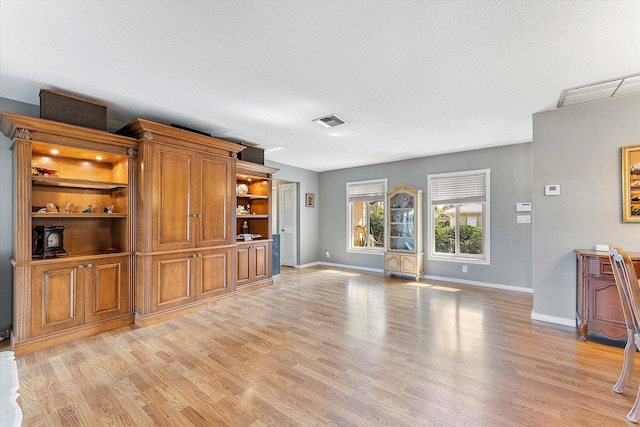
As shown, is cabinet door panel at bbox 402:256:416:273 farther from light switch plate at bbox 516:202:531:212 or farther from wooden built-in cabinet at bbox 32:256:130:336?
wooden built-in cabinet at bbox 32:256:130:336

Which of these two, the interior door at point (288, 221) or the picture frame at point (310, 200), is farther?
the picture frame at point (310, 200)

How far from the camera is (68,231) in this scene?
3.26m

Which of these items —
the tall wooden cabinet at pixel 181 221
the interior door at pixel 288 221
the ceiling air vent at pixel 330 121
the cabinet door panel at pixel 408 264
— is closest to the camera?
the tall wooden cabinet at pixel 181 221

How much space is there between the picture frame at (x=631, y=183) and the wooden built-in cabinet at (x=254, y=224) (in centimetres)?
472

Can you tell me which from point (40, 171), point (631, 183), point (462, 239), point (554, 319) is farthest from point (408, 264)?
point (40, 171)

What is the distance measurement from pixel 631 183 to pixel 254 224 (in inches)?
210

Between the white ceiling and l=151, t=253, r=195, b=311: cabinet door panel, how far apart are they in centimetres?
186

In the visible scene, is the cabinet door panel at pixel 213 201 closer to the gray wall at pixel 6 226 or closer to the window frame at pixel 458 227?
the gray wall at pixel 6 226

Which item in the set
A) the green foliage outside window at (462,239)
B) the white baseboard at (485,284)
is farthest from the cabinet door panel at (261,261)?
the green foliage outside window at (462,239)

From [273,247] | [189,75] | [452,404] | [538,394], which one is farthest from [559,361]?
[273,247]

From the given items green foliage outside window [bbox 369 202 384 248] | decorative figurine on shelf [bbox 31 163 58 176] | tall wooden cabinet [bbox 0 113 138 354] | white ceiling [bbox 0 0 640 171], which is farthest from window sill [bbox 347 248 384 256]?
decorative figurine on shelf [bbox 31 163 58 176]

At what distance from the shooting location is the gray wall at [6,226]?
286cm

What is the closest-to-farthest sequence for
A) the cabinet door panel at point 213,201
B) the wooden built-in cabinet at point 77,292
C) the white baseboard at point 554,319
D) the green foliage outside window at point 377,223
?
1. the wooden built-in cabinet at point 77,292
2. the white baseboard at point 554,319
3. the cabinet door panel at point 213,201
4. the green foliage outside window at point 377,223

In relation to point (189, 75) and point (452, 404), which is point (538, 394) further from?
point (189, 75)
